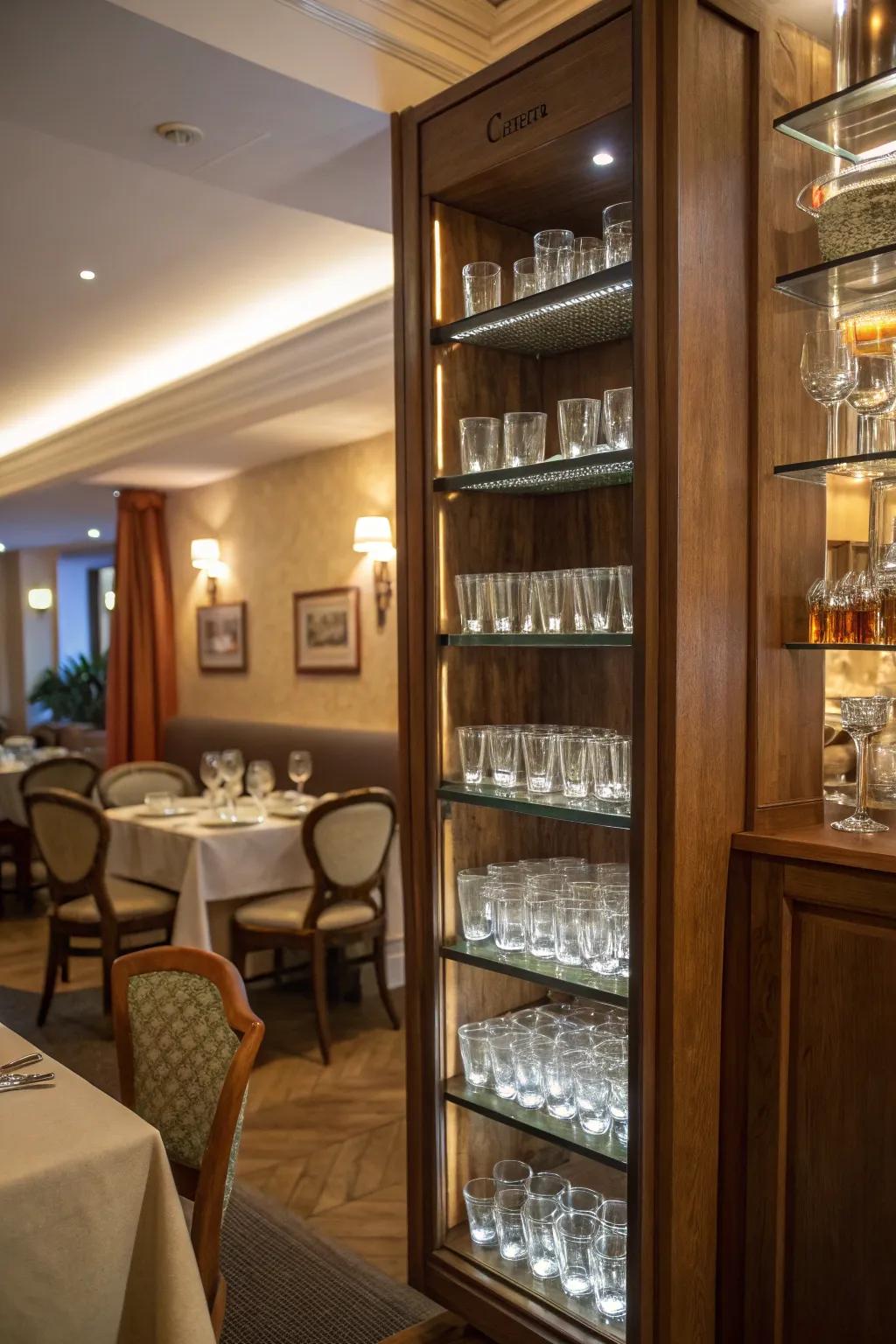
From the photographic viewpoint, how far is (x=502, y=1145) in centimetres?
258

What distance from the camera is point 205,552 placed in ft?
25.7

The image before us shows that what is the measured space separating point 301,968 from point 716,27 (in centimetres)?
415

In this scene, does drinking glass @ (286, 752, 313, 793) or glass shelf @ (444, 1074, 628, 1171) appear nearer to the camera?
glass shelf @ (444, 1074, 628, 1171)

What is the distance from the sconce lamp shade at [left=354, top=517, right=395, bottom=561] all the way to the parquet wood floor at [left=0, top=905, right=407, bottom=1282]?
2.46 metres

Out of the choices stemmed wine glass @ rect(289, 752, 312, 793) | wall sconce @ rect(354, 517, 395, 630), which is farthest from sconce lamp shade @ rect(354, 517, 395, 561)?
stemmed wine glass @ rect(289, 752, 312, 793)

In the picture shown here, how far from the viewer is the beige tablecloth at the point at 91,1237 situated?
1.45 metres

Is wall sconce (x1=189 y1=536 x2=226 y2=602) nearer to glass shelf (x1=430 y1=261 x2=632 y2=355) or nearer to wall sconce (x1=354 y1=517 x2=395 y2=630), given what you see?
wall sconce (x1=354 y1=517 x2=395 y2=630)

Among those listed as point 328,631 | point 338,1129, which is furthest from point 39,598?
point 338,1129

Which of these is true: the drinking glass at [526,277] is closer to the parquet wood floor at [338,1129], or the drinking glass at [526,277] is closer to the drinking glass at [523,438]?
the drinking glass at [523,438]

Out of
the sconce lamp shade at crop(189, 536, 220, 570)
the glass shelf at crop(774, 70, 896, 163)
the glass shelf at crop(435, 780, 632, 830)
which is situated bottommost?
the glass shelf at crop(435, 780, 632, 830)

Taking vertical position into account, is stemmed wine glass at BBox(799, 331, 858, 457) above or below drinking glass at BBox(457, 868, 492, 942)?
above

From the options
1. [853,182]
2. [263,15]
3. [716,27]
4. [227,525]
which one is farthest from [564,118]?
[227,525]

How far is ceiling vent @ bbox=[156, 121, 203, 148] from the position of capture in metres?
2.70

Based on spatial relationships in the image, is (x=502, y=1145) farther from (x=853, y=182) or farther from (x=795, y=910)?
(x=853, y=182)
